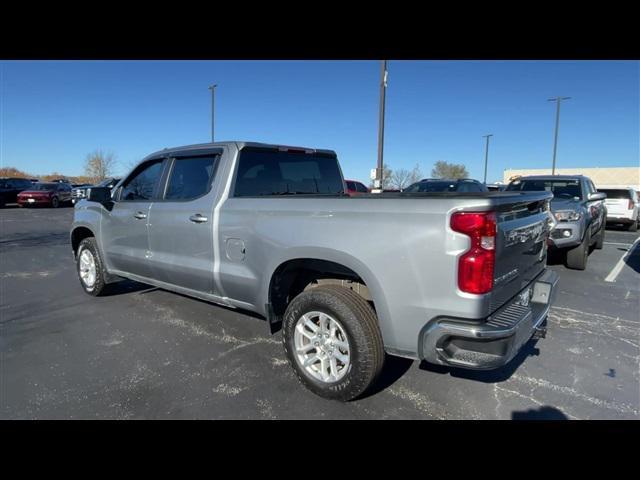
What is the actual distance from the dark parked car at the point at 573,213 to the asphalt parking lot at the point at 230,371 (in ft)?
5.28

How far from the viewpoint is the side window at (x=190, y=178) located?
3762mm

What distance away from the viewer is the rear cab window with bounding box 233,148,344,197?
3.62 metres

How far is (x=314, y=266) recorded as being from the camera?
300 centimetres

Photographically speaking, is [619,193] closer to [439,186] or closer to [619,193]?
[619,193]

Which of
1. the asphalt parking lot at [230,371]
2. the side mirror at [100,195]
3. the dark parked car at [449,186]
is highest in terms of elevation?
the dark parked car at [449,186]

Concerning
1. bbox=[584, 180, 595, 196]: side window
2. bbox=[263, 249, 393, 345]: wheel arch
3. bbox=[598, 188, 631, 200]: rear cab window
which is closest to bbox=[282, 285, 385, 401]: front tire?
bbox=[263, 249, 393, 345]: wheel arch

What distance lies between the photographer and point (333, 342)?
2777mm

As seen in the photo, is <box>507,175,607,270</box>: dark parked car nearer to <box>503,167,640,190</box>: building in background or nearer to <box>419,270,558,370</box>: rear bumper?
<box>419,270,558,370</box>: rear bumper

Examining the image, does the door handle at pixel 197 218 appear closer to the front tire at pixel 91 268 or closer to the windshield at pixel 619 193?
the front tire at pixel 91 268

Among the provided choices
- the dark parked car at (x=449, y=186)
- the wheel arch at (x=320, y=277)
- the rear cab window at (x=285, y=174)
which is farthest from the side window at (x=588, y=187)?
the wheel arch at (x=320, y=277)

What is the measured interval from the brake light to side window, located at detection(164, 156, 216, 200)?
7.83 ft
